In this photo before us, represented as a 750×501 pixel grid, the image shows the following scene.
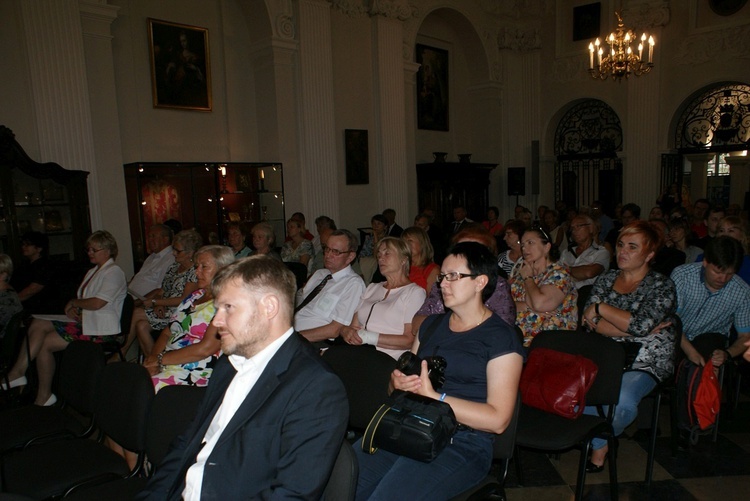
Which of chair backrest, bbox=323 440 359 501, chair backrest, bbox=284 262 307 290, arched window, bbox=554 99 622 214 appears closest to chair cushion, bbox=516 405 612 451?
chair backrest, bbox=323 440 359 501

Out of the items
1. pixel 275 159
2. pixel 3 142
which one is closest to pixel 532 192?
pixel 275 159

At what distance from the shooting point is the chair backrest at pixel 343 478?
176 centimetres

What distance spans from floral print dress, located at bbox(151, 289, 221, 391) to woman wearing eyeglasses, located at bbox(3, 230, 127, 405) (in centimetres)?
166

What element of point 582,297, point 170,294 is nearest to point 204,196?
point 170,294

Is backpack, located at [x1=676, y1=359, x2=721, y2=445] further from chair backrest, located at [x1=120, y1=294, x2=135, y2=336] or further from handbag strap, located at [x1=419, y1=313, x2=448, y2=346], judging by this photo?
chair backrest, located at [x1=120, y1=294, x2=135, y2=336]

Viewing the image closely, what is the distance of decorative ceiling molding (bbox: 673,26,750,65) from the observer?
34.4ft

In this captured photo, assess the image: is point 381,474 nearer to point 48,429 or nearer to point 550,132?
point 48,429

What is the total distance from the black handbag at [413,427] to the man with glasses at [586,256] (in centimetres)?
345

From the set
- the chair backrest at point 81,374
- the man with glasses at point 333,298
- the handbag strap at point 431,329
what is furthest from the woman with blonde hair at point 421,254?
the chair backrest at point 81,374

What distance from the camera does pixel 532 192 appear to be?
13.6m

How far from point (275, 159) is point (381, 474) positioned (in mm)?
7752

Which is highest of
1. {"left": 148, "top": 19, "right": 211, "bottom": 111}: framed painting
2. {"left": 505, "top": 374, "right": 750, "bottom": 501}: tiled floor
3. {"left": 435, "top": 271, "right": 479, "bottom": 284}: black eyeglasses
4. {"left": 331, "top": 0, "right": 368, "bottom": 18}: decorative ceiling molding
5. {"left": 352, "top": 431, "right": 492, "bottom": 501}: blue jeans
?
{"left": 331, "top": 0, "right": 368, "bottom": 18}: decorative ceiling molding

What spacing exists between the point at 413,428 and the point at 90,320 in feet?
12.0

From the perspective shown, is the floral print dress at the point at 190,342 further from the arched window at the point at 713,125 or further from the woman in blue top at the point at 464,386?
the arched window at the point at 713,125
